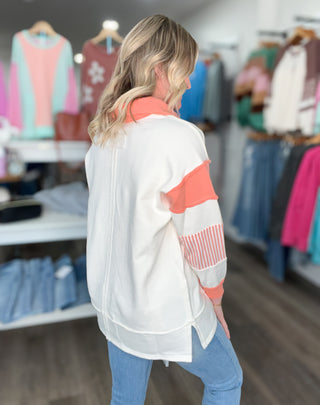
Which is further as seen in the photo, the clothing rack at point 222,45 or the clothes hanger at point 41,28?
the clothing rack at point 222,45

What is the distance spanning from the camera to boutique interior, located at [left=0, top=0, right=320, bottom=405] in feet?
4.17

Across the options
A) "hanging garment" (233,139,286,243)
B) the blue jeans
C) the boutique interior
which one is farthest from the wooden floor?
"hanging garment" (233,139,286,243)

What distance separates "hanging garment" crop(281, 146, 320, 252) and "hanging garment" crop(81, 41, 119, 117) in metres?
1.27

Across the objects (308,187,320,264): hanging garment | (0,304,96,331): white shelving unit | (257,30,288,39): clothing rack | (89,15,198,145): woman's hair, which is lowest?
(0,304,96,331): white shelving unit

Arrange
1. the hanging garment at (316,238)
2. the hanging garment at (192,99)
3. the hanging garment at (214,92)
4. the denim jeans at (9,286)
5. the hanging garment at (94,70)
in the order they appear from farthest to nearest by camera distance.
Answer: the hanging garment at (214,92)
the hanging garment at (316,238)
the denim jeans at (9,286)
the hanging garment at (94,70)
the hanging garment at (192,99)

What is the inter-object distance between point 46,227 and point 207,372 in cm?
114

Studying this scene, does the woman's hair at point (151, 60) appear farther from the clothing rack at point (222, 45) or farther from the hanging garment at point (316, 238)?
the hanging garment at point (316, 238)

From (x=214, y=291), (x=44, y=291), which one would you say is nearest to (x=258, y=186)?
(x=44, y=291)

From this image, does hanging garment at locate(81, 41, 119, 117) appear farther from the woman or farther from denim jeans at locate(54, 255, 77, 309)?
denim jeans at locate(54, 255, 77, 309)

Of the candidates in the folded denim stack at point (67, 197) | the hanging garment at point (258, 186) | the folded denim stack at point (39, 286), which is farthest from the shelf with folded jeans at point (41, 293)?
the hanging garment at point (258, 186)

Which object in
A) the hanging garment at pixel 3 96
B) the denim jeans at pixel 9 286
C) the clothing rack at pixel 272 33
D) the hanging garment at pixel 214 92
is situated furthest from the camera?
the hanging garment at pixel 214 92

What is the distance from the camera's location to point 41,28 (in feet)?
4.17

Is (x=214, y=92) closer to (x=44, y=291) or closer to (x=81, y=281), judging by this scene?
(x=81, y=281)

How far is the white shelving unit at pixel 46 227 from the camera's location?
1672mm
